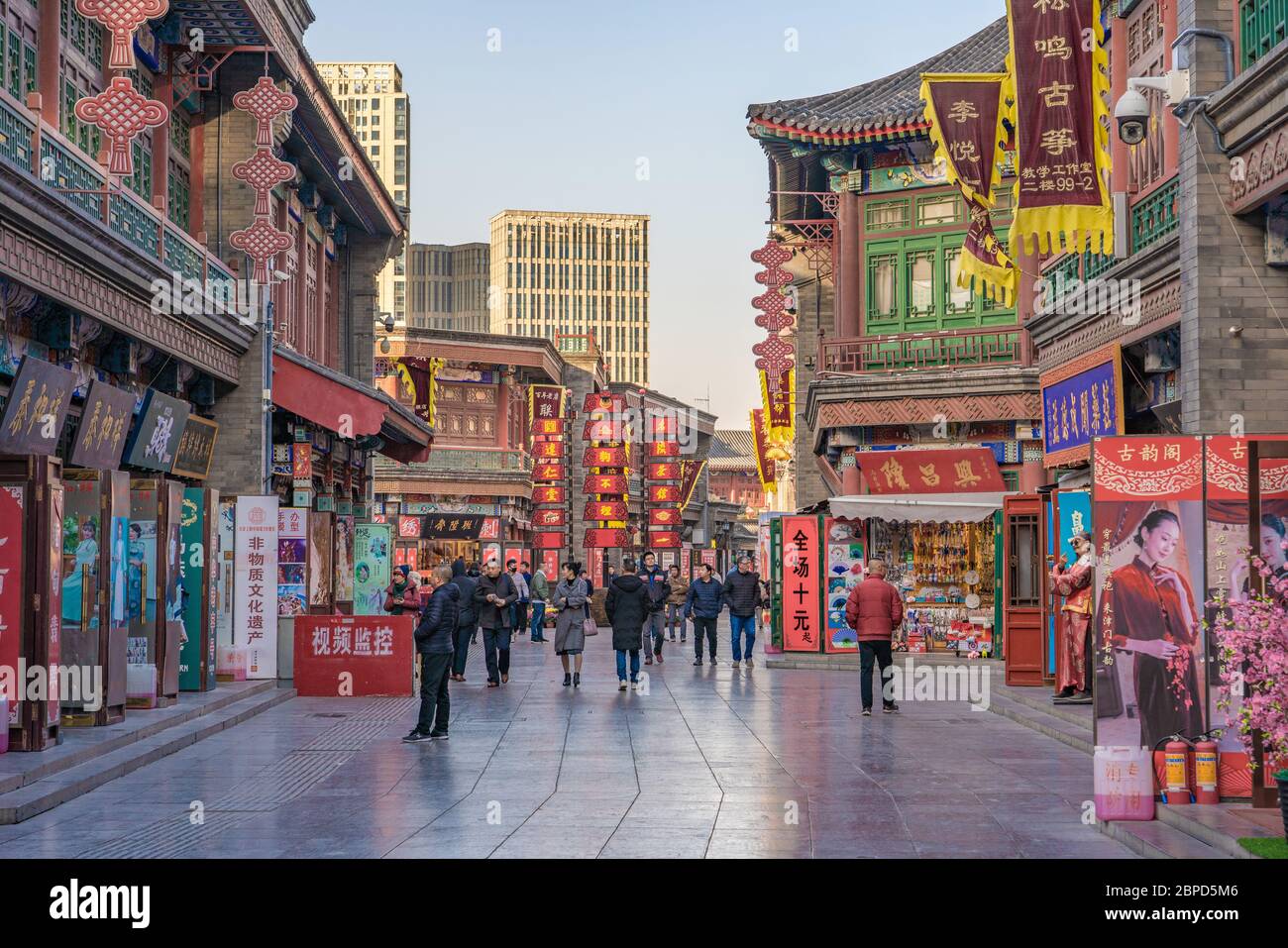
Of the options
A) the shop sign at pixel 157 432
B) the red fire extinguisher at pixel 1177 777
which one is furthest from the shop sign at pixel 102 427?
the red fire extinguisher at pixel 1177 777

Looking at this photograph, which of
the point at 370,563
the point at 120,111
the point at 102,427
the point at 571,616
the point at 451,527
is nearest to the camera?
the point at 120,111

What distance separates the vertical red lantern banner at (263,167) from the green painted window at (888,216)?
13700 millimetres

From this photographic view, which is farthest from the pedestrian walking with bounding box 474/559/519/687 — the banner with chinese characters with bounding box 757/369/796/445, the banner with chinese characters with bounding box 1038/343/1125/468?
the banner with chinese characters with bounding box 757/369/796/445

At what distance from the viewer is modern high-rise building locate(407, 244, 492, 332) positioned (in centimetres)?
14162

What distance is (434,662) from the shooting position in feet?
53.4

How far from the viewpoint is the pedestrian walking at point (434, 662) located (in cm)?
1612

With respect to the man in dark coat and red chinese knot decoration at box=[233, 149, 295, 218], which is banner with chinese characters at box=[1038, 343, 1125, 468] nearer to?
the man in dark coat

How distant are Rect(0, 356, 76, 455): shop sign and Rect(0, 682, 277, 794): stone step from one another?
8.04 ft

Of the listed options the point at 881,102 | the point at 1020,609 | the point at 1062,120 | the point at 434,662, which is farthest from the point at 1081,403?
the point at 881,102

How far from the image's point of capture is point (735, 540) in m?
111

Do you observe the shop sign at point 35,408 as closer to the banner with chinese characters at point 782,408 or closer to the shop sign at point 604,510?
the banner with chinese characters at point 782,408

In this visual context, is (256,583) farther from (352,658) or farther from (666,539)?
(666,539)

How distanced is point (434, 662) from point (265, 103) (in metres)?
10.3

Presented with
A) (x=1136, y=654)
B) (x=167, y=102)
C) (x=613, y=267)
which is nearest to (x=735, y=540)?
(x=613, y=267)
